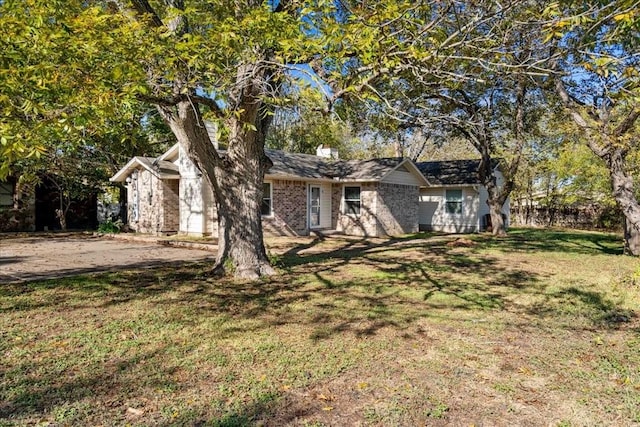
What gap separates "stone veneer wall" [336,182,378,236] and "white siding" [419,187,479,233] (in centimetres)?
617

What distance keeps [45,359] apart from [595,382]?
220 inches

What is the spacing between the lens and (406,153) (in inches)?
1537

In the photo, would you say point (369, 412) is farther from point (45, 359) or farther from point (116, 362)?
point (45, 359)

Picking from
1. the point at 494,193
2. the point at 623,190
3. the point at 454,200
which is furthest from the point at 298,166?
the point at 623,190

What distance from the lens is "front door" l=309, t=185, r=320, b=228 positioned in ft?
65.8

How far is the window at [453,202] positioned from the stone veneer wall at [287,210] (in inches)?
356

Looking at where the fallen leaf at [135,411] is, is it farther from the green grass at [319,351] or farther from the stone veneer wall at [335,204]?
the stone veneer wall at [335,204]

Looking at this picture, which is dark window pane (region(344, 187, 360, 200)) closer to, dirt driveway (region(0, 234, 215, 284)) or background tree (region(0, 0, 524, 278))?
dirt driveway (region(0, 234, 215, 284))

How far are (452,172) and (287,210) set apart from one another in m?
10.9

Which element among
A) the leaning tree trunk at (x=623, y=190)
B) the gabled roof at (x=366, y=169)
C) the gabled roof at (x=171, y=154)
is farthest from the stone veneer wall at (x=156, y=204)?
the leaning tree trunk at (x=623, y=190)

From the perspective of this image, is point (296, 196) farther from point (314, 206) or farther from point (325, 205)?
point (325, 205)

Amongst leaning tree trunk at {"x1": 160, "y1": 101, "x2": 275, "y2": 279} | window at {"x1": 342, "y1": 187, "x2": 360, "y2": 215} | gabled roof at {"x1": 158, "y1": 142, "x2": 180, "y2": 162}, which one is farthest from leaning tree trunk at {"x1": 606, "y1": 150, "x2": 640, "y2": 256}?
gabled roof at {"x1": 158, "y1": 142, "x2": 180, "y2": 162}

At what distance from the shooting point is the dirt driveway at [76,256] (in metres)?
9.58

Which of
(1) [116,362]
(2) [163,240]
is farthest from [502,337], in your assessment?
(2) [163,240]
